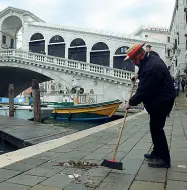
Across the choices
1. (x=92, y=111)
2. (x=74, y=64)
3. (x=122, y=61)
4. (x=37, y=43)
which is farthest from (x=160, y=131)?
(x=37, y=43)

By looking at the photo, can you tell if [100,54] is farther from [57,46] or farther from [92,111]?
[92,111]

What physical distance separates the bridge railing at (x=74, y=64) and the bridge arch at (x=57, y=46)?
17.9 feet

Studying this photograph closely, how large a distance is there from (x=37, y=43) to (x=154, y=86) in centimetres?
2866

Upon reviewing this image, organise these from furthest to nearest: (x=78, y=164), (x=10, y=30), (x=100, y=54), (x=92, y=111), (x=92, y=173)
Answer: (x=10, y=30), (x=100, y=54), (x=92, y=111), (x=78, y=164), (x=92, y=173)

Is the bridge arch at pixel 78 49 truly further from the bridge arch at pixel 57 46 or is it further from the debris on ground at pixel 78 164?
the debris on ground at pixel 78 164

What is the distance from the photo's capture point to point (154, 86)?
337 cm

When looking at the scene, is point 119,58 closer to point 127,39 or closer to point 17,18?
point 127,39

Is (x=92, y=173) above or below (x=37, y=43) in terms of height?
below

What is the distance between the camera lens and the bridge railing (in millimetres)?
21844

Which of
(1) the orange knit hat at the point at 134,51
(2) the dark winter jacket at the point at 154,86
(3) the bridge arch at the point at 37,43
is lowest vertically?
(2) the dark winter jacket at the point at 154,86

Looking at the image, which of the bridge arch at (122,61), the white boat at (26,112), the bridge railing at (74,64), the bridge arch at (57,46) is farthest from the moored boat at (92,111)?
the bridge arch at (57,46)

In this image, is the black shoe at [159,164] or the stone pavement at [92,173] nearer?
the stone pavement at [92,173]

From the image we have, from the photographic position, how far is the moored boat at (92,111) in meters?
14.5

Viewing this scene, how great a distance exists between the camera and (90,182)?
2.89m
